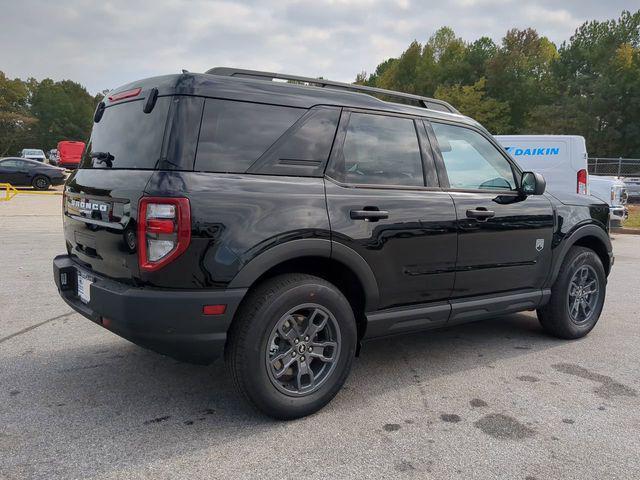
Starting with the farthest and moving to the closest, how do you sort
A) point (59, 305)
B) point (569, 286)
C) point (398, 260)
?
point (59, 305), point (569, 286), point (398, 260)

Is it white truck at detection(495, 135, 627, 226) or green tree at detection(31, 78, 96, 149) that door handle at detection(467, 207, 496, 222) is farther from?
green tree at detection(31, 78, 96, 149)

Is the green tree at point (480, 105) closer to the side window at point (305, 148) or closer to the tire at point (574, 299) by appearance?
the tire at point (574, 299)

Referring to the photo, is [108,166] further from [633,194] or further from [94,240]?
[633,194]

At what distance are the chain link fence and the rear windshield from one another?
2629 cm

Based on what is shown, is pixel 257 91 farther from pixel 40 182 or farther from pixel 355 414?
pixel 40 182

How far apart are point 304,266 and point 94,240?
123cm

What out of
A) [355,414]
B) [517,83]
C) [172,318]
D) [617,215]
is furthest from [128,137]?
[517,83]

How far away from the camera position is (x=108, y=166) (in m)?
3.21

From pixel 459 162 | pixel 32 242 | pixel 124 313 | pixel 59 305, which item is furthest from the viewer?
pixel 32 242

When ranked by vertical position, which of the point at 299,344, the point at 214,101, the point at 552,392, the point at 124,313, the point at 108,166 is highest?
the point at 214,101

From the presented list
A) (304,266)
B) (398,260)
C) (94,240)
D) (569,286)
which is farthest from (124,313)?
(569,286)

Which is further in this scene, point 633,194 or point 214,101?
point 633,194

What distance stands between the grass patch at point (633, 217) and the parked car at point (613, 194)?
249 centimetres

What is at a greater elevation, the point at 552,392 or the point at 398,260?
the point at 398,260
